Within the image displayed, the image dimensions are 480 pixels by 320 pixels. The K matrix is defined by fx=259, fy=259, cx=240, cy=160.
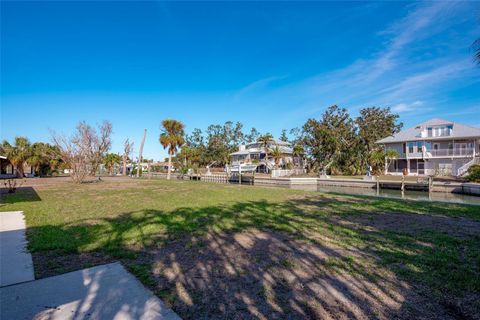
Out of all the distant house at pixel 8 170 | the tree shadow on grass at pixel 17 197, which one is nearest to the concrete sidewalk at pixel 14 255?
the tree shadow on grass at pixel 17 197

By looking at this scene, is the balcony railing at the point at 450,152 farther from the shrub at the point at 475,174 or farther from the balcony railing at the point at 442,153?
the shrub at the point at 475,174

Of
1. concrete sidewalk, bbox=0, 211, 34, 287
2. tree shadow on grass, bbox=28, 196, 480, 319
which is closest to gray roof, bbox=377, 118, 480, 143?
tree shadow on grass, bbox=28, 196, 480, 319

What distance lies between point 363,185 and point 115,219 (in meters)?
25.1

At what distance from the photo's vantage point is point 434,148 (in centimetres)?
3481

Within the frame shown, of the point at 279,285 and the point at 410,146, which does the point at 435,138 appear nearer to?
the point at 410,146

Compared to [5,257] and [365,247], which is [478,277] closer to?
[365,247]

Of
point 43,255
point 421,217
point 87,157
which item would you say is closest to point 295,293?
point 43,255

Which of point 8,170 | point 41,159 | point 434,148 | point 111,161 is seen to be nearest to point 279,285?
point 434,148

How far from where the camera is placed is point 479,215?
27.3ft

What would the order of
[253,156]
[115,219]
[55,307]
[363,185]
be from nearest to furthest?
1. [55,307]
2. [115,219]
3. [363,185]
4. [253,156]

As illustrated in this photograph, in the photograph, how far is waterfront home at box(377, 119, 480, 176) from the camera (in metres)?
31.7

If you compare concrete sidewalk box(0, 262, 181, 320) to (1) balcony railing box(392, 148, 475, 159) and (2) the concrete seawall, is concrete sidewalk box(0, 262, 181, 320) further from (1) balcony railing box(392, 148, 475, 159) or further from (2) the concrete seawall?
(1) balcony railing box(392, 148, 475, 159)

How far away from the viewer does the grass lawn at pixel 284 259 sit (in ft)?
9.81

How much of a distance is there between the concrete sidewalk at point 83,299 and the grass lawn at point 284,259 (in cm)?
24
